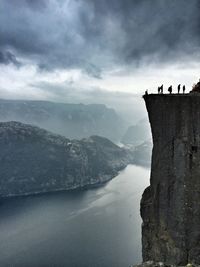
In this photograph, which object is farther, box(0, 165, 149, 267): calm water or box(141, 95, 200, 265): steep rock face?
box(0, 165, 149, 267): calm water

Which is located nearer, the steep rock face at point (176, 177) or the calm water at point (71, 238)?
the steep rock face at point (176, 177)

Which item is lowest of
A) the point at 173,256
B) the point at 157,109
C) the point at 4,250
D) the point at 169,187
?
the point at 4,250

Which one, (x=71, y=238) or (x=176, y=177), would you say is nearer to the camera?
(x=176, y=177)

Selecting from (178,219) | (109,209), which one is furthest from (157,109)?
(109,209)

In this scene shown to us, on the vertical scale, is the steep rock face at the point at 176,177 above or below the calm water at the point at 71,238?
above

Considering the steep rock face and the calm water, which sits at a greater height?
the steep rock face

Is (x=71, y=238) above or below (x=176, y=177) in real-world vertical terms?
below

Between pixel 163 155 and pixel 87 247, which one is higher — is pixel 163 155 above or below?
above

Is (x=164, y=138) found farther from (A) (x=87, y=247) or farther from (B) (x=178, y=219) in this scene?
(A) (x=87, y=247)
